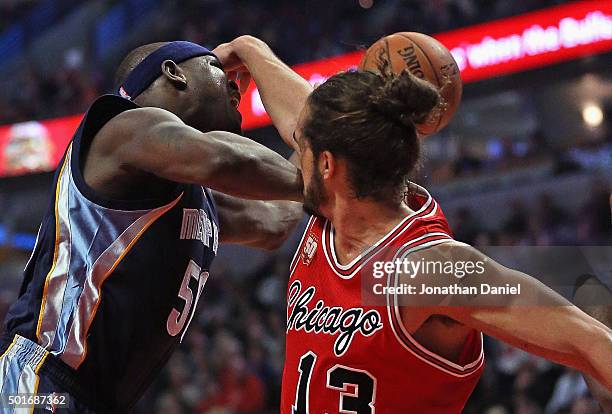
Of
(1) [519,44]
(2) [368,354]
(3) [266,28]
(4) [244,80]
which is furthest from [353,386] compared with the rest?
(3) [266,28]

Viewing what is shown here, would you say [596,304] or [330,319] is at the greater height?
[596,304]

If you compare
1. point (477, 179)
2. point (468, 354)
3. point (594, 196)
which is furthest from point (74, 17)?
point (468, 354)

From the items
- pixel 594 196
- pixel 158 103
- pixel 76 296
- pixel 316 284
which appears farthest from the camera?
pixel 594 196

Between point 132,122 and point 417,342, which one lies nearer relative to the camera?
point 417,342

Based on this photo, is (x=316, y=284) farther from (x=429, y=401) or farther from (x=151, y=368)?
(x=151, y=368)

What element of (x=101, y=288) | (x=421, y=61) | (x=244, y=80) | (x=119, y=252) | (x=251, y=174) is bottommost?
(x=101, y=288)

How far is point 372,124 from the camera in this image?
237 cm

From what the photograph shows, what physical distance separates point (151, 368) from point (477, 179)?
7939 millimetres

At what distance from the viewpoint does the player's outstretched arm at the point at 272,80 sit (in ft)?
9.78

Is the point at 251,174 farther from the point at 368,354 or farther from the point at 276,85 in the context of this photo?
the point at 368,354

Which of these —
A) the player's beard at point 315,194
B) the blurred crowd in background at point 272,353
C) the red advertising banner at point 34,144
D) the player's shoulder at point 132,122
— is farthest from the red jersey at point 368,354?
the red advertising banner at point 34,144

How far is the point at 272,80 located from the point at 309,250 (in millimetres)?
712

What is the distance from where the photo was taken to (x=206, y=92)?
125 inches

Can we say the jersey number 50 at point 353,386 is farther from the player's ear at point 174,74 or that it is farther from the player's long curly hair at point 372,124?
the player's ear at point 174,74
